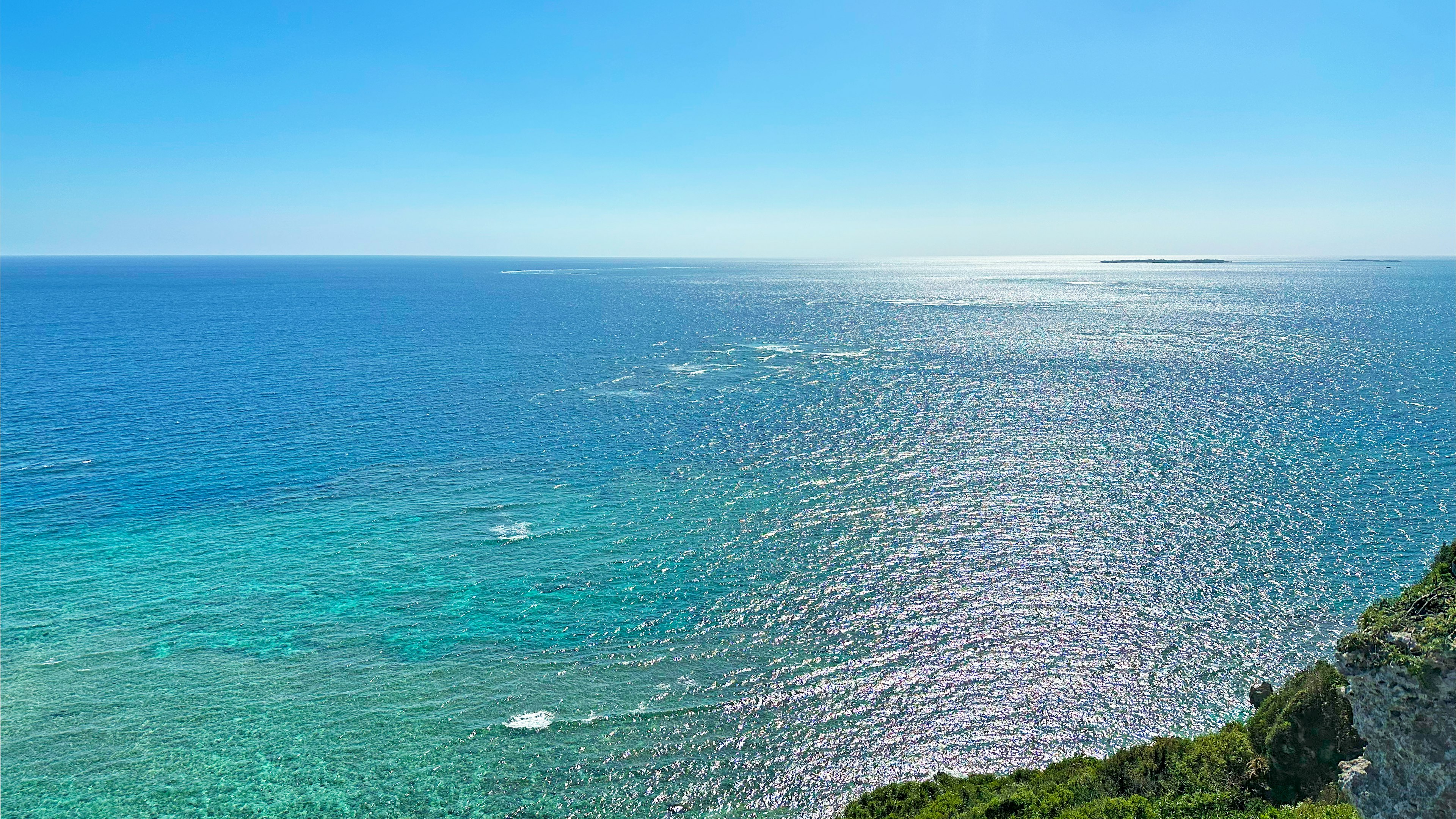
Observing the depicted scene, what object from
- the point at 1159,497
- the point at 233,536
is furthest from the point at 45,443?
the point at 1159,497

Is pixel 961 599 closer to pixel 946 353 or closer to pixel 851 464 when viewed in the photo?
pixel 851 464

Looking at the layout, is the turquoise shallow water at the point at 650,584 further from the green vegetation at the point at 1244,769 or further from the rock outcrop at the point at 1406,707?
the rock outcrop at the point at 1406,707

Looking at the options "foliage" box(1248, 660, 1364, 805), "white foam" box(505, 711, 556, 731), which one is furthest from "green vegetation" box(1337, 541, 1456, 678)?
"white foam" box(505, 711, 556, 731)

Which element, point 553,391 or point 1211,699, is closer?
point 1211,699

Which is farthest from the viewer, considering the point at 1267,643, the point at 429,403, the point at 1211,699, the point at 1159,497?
the point at 429,403

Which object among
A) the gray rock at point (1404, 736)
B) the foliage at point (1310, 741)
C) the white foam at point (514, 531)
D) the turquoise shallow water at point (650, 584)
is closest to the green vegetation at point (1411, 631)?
the gray rock at point (1404, 736)

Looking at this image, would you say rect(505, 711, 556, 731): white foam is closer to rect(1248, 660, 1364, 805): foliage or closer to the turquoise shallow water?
the turquoise shallow water

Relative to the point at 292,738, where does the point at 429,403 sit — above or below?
above
